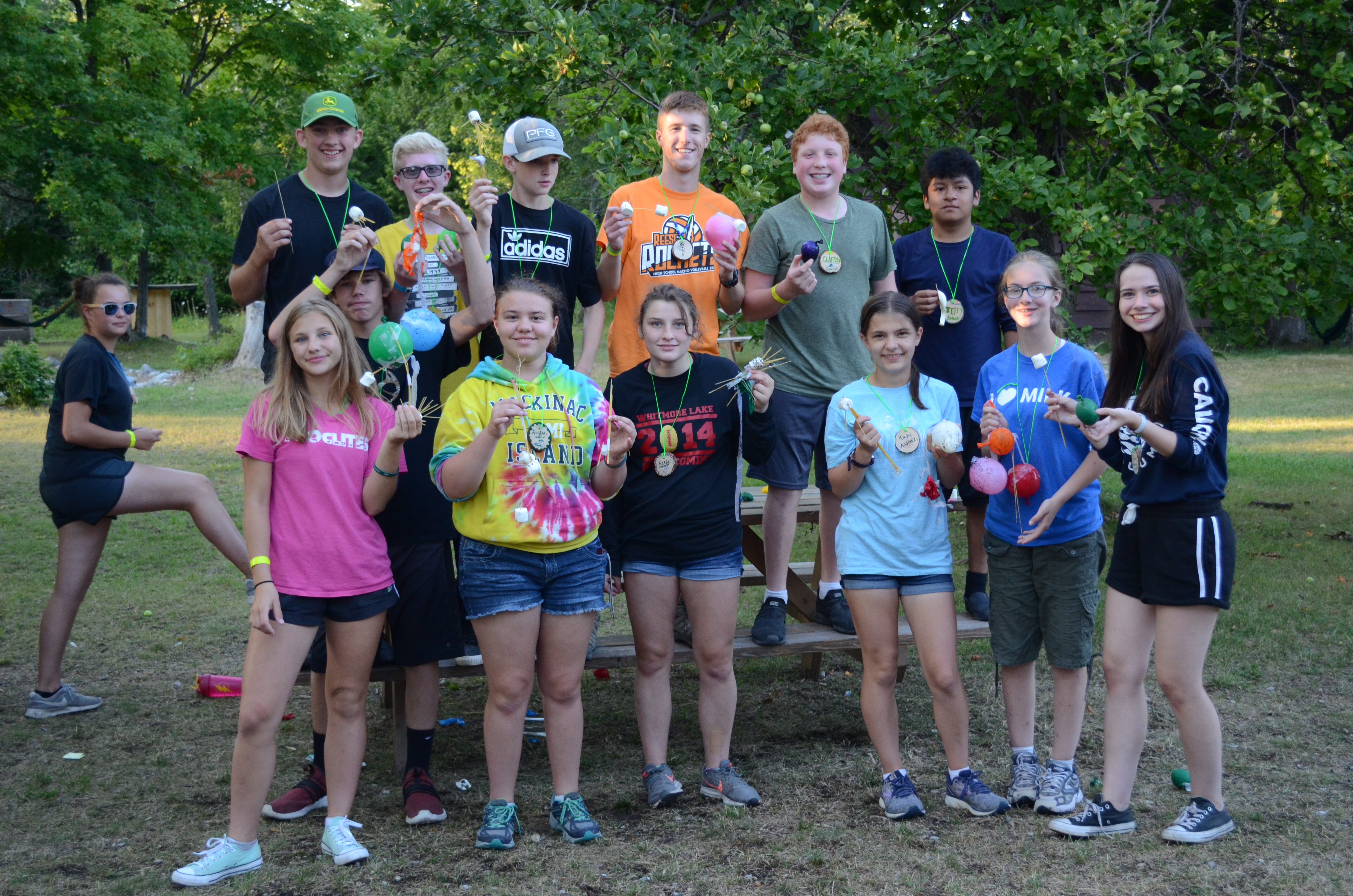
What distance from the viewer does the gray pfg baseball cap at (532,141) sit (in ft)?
14.9

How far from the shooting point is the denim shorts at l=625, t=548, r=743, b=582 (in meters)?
4.26

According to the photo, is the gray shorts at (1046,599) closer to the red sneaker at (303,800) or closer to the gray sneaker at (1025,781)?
the gray sneaker at (1025,781)

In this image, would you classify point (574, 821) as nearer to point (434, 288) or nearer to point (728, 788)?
point (728, 788)

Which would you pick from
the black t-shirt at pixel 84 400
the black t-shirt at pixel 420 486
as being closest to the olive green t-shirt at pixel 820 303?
the black t-shirt at pixel 420 486

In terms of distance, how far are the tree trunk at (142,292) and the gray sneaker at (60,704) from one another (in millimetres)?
24864

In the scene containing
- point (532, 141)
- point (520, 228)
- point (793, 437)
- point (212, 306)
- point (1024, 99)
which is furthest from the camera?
point (212, 306)

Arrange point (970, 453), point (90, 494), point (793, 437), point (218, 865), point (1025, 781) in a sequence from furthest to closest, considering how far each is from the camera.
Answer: point (90, 494), point (970, 453), point (793, 437), point (1025, 781), point (218, 865)

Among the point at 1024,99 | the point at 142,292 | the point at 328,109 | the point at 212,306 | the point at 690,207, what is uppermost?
the point at 1024,99

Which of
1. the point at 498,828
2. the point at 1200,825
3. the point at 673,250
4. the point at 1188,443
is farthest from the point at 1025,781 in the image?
the point at 673,250

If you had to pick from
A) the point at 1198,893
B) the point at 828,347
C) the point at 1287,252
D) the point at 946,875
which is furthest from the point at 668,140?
the point at 1287,252

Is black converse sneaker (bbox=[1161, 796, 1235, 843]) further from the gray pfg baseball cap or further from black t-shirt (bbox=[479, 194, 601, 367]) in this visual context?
the gray pfg baseball cap

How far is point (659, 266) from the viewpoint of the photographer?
4.79 metres

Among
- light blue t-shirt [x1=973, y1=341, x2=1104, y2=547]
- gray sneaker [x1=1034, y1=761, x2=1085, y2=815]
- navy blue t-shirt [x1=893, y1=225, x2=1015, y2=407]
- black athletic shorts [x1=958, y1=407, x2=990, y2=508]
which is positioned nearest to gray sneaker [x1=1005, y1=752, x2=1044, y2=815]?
gray sneaker [x1=1034, y1=761, x2=1085, y2=815]

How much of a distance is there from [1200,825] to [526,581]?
8.40 ft
